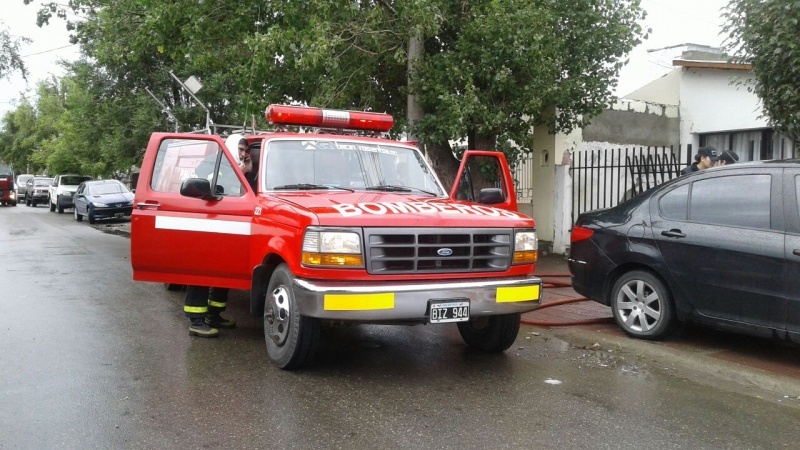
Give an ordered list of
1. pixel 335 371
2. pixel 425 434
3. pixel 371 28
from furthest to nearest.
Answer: pixel 371 28 < pixel 335 371 < pixel 425 434

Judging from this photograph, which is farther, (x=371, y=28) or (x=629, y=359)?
(x=371, y=28)

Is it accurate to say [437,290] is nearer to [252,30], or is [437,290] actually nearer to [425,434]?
[425,434]

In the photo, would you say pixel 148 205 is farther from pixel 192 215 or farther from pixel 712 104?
pixel 712 104

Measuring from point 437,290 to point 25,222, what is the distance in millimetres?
23081

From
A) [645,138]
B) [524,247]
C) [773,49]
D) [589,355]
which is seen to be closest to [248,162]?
[524,247]

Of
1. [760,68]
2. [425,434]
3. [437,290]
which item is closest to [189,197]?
[437,290]

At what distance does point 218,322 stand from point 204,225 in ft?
4.57

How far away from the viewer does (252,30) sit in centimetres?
1345

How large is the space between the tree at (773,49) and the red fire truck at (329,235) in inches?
124

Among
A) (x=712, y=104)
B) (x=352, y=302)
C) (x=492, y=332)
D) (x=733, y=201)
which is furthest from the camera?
(x=712, y=104)

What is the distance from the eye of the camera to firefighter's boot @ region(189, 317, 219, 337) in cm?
669

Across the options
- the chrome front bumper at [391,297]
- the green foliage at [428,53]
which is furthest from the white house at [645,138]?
the chrome front bumper at [391,297]

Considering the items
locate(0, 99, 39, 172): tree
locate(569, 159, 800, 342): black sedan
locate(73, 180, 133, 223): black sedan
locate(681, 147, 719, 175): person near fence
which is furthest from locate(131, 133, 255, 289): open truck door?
locate(0, 99, 39, 172): tree

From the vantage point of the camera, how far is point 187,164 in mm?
6758
